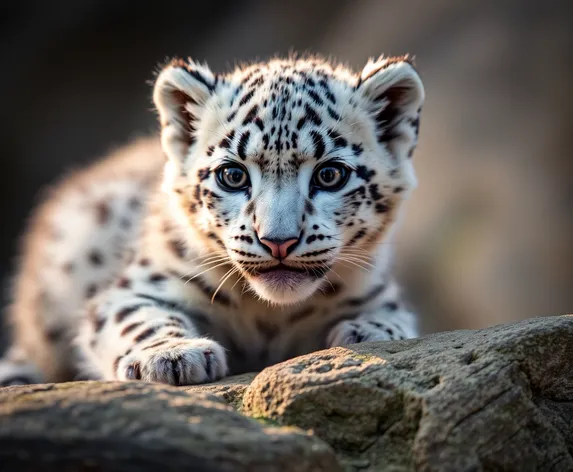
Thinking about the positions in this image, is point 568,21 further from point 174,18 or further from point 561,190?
point 174,18

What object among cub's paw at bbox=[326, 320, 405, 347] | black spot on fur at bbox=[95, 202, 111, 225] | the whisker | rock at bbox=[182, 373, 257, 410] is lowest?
rock at bbox=[182, 373, 257, 410]

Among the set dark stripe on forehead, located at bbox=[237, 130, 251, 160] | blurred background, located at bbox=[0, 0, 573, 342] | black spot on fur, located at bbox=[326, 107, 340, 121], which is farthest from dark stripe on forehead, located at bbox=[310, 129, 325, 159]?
blurred background, located at bbox=[0, 0, 573, 342]

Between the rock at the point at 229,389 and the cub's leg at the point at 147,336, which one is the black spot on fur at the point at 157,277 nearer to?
the cub's leg at the point at 147,336

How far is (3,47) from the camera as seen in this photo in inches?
504

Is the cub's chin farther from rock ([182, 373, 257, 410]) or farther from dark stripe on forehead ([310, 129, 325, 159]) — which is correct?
dark stripe on forehead ([310, 129, 325, 159])

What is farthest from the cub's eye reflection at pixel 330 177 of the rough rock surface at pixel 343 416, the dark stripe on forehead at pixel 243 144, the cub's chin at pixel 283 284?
the rough rock surface at pixel 343 416

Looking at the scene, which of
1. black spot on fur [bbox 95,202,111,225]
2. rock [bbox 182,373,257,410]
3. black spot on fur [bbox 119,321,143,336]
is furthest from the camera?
black spot on fur [bbox 95,202,111,225]

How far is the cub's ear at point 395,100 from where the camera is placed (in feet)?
16.6

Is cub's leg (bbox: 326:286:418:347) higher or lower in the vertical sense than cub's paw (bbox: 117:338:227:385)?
higher

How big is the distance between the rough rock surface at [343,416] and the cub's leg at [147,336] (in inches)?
18.5

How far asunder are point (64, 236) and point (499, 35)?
6.12 metres

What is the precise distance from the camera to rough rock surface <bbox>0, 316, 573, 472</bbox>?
2678 mm

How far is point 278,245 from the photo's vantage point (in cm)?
425

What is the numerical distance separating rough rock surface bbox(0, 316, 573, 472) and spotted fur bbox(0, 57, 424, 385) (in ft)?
2.51
